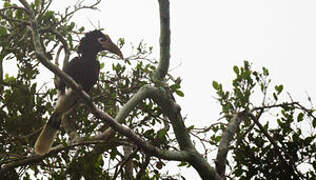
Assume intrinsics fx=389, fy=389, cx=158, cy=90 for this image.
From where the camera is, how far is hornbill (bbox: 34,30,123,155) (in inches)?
196

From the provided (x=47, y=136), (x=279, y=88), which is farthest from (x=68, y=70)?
(x=279, y=88)

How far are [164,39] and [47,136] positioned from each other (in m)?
1.96

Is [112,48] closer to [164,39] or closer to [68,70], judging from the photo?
[68,70]

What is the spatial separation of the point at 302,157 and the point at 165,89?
1729mm

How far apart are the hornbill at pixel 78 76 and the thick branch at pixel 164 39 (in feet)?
5.06

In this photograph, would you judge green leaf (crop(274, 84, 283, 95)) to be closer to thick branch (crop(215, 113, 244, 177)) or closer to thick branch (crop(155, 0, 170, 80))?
thick branch (crop(215, 113, 244, 177))

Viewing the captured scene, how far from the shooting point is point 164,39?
4379 mm

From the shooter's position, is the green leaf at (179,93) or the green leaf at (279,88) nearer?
the green leaf at (179,93)

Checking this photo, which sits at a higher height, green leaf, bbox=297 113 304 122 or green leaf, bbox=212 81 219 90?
green leaf, bbox=212 81 219 90

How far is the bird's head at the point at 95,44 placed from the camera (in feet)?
19.2

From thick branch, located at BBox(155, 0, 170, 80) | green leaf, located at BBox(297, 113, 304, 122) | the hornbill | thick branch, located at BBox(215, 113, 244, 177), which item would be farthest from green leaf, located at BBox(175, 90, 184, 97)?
the hornbill

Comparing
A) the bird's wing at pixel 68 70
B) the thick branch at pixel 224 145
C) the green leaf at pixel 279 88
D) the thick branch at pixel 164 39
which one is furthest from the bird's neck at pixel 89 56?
the green leaf at pixel 279 88

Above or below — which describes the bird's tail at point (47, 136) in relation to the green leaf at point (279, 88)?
below

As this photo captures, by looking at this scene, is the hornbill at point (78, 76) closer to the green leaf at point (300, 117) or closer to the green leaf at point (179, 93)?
the green leaf at point (179, 93)
